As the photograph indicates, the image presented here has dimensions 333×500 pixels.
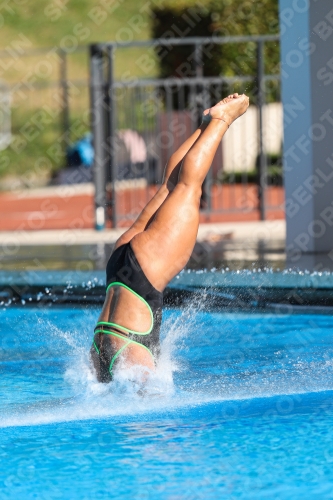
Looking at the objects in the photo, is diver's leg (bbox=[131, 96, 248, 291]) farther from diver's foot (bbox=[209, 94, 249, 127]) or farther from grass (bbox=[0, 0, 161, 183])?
grass (bbox=[0, 0, 161, 183])

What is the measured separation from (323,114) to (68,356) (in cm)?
337

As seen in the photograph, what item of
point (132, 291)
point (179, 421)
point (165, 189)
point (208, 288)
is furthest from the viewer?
point (208, 288)

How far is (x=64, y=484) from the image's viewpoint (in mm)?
3037

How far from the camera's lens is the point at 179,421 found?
3682 mm

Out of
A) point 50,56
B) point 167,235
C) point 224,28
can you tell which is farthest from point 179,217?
point 50,56

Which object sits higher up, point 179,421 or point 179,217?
point 179,217

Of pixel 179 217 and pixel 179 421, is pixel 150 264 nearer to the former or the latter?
pixel 179 217

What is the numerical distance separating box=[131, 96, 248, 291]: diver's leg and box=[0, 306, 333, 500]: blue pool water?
1.68ft

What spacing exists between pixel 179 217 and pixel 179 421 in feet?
2.96

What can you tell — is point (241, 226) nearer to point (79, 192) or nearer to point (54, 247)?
point (54, 247)

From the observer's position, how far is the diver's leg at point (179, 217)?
157 inches

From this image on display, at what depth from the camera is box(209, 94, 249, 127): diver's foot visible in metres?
4.04

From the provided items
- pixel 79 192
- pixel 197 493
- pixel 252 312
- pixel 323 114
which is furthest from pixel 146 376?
pixel 79 192

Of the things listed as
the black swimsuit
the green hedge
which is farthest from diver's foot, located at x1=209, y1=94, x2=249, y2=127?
the green hedge
